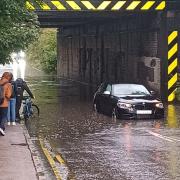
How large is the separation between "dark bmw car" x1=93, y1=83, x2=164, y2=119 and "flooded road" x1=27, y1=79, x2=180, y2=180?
42 cm

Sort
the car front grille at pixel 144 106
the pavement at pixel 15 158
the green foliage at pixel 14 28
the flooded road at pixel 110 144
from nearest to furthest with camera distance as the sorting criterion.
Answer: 1. the pavement at pixel 15 158
2. the flooded road at pixel 110 144
3. the green foliage at pixel 14 28
4. the car front grille at pixel 144 106

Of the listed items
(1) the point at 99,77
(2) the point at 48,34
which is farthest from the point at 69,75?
(2) the point at 48,34

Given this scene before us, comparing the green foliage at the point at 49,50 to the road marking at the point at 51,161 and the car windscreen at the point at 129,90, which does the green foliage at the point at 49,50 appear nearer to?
the car windscreen at the point at 129,90

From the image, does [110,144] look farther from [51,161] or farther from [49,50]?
[49,50]

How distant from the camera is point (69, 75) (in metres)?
55.0

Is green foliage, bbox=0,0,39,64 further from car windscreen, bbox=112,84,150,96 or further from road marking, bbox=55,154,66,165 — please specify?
car windscreen, bbox=112,84,150,96

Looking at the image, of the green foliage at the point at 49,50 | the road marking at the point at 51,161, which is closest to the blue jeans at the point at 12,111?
the road marking at the point at 51,161

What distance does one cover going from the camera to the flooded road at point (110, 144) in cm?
1048

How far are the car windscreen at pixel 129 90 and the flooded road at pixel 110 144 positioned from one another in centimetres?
117

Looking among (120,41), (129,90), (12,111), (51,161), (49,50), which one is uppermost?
(49,50)

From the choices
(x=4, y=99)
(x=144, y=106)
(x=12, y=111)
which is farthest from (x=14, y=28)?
(x=144, y=106)

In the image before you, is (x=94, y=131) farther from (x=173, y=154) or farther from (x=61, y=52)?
(x=61, y=52)

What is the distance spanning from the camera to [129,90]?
70.3ft

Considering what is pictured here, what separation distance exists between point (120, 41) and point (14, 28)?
21.4 m
